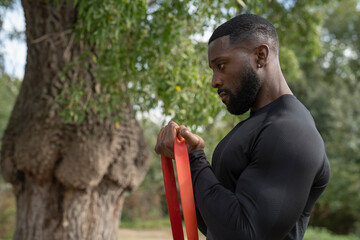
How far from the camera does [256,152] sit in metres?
1.38

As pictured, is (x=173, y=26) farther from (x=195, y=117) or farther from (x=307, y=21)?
(x=307, y=21)

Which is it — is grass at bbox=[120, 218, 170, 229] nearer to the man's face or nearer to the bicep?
the man's face

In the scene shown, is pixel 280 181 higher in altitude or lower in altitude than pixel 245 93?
lower

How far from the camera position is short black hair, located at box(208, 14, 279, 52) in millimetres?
1563

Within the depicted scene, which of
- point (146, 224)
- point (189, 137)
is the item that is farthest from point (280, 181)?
point (146, 224)

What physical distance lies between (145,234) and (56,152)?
1072 centimetres

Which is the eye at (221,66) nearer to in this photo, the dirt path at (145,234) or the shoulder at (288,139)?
the shoulder at (288,139)

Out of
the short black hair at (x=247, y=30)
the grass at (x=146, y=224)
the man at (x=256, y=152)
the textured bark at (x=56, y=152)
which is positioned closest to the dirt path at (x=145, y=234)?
the grass at (x=146, y=224)

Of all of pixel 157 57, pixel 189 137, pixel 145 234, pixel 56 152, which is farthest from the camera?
pixel 145 234

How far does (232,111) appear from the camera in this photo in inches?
65.3

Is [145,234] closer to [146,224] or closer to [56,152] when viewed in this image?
[146,224]

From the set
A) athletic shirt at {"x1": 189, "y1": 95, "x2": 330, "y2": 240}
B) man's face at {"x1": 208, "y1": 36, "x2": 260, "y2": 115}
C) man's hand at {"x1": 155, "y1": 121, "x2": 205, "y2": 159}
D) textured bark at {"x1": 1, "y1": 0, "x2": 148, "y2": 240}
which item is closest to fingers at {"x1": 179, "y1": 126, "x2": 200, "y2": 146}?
man's hand at {"x1": 155, "y1": 121, "x2": 205, "y2": 159}

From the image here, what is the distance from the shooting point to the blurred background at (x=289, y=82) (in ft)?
13.8

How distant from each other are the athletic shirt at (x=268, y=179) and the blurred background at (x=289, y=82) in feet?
8.14
